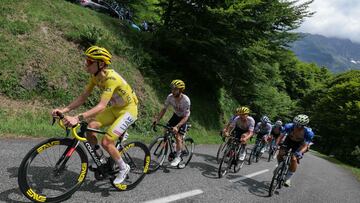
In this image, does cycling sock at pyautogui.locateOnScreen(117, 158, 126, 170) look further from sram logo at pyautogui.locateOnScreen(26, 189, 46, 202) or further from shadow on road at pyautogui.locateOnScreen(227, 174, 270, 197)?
shadow on road at pyautogui.locateOnScreen(227, 174, 270, 197)

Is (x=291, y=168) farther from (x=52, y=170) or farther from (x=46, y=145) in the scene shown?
(x=46, y=145)

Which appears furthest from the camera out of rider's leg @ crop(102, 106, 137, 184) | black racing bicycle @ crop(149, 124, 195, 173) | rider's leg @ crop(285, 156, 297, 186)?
rider's leg @ crop(285, 156, 297, 186)

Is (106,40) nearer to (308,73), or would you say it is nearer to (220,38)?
(220,38)

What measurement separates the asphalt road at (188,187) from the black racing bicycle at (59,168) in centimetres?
22

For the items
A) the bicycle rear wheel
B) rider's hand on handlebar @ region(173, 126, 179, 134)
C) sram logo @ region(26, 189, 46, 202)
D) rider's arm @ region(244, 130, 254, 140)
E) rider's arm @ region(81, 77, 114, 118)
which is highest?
rider's arm @ region(81, 77, 114, 118)

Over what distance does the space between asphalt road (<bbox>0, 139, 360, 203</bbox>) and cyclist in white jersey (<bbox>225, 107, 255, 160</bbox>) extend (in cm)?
115

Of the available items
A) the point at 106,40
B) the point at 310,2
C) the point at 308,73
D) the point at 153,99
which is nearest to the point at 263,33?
the point at 310,2

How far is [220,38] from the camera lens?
1944cm

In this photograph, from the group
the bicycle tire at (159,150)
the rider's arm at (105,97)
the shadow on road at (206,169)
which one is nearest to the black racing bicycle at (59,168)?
the rider's arm at (105,97)

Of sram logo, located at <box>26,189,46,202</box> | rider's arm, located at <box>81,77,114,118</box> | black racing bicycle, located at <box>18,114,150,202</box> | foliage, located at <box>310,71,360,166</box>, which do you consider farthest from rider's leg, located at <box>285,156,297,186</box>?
foliage, located at <box>310,71,360,166</box>

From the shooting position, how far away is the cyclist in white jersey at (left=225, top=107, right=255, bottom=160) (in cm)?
1109

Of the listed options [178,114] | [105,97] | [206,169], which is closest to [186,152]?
[206,169]

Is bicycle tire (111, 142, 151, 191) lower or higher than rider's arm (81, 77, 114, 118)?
→ lower

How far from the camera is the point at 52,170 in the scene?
18.4 ft
